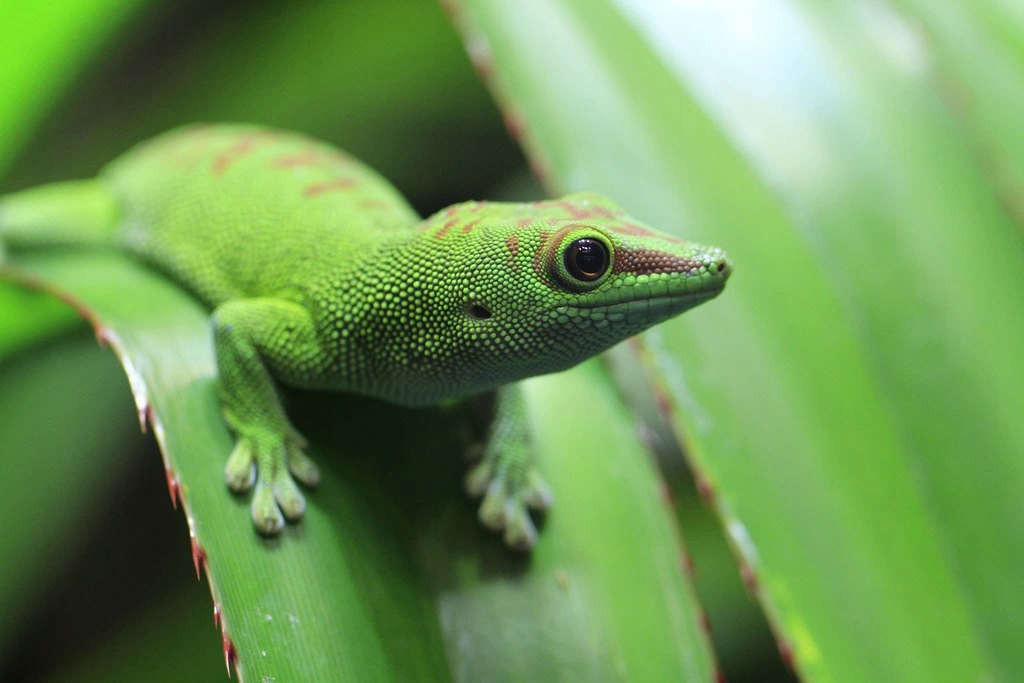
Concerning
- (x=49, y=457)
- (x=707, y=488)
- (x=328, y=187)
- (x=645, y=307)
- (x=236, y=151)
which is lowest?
(x=707, y=488)

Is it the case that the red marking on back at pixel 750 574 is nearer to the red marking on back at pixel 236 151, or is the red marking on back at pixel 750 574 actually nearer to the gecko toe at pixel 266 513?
the gecko toe at pixel 266 513

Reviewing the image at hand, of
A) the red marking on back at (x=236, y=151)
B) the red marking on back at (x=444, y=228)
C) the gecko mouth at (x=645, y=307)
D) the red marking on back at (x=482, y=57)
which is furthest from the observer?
the red marking on back at (x=236, y=151)

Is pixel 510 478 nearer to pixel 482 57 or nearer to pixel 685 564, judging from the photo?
pixel 685 564

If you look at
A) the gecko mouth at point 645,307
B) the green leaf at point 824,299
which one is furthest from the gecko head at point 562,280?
the green leaf at point 824,299

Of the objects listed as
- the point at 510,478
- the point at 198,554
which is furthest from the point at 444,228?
the point at 198,554

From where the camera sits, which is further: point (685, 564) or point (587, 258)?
point (685, 564)

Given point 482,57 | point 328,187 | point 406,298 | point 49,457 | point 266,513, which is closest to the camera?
point 266,513
